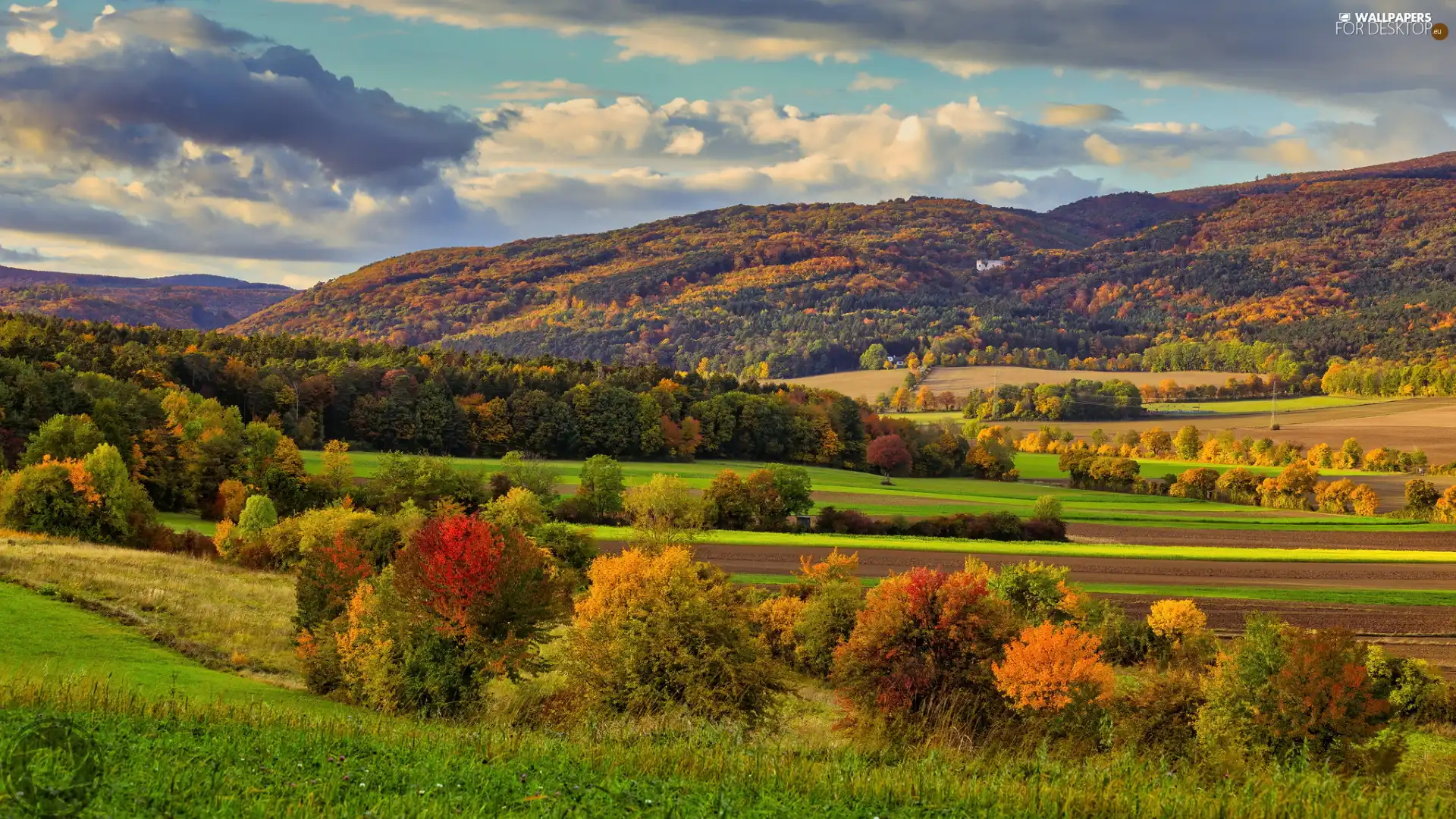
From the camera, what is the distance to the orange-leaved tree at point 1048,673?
31906mm

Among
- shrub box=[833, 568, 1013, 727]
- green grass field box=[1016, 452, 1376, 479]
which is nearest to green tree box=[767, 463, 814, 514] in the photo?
green grass field box=[1016, 452, 1376, 479]

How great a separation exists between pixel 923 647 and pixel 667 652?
9362 millimetres

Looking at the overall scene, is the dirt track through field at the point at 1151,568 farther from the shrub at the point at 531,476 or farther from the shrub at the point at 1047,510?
the shrub at the point at 1047,510

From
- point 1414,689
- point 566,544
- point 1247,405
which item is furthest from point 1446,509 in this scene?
point 1247,405

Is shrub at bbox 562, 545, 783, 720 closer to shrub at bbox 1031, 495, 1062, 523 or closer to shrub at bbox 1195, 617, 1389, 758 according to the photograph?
shrub at bbox 1195, 617, 1389, 758

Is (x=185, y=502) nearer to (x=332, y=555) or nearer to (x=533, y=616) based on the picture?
(x=332, y=555)

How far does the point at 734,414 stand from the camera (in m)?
133

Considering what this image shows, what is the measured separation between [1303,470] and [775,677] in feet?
301

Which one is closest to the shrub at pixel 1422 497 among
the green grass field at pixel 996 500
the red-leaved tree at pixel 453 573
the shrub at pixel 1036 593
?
the green grass field at pixel 996 500

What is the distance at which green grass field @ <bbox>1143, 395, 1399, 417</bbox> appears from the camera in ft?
528

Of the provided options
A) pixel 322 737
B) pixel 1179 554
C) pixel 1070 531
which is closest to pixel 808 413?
pixel 1070 531

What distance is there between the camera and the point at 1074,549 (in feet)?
238

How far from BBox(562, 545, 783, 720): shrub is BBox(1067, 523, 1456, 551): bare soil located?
178 feet

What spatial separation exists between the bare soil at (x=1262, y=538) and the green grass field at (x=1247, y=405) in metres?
81.4
